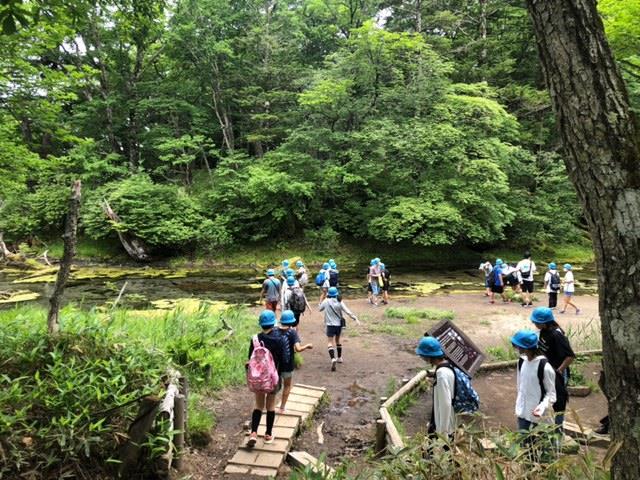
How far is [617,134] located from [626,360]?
3.37ft

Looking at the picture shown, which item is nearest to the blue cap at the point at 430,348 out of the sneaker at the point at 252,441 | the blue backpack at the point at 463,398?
→ the blue backpack at the point at 463,398

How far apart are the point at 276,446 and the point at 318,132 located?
19.3m

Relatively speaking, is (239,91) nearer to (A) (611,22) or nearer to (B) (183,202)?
(B) (183,202)

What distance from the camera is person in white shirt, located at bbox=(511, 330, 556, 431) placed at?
409 cm

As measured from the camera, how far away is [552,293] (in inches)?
480

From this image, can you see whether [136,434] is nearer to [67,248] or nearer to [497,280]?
[67,248]

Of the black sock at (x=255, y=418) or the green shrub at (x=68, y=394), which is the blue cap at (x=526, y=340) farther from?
the green shrub at (x=68, y=394)

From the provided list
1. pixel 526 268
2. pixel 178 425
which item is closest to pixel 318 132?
pixel 526 268

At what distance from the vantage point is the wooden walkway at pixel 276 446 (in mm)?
4641

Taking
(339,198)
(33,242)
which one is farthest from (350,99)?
(33,242)

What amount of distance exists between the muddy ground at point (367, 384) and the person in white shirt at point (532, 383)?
23cm

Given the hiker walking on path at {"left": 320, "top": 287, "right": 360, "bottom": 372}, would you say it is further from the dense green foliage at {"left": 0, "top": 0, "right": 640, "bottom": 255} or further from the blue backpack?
the dense green foliage at {"left": 0, "top": 0, "right": 640, "bottom": 255}

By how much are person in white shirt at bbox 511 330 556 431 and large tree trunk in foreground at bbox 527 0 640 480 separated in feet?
6.89

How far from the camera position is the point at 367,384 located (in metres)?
7.49
